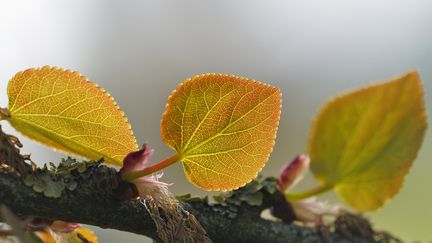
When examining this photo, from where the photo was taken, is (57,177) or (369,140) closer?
(57,177)

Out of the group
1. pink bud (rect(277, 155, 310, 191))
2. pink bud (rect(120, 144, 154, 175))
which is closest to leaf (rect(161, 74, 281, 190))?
pink bud (rect(120, 144, 154, 175))

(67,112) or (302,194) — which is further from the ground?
(67,112)

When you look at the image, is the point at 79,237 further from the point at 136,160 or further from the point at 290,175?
the point at 290,175

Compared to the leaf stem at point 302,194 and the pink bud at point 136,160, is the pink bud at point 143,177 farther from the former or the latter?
the leaf stem at point 302,194

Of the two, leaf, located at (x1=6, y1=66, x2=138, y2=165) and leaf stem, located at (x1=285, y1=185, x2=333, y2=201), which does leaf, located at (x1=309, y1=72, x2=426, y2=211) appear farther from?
leaf, located at (x1=6, y1=66, x2=138, y2=165)

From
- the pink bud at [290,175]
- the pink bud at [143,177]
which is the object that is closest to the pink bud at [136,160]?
the pink bud at [143,177]

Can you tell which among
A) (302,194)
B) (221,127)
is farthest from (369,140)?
(221,127)
